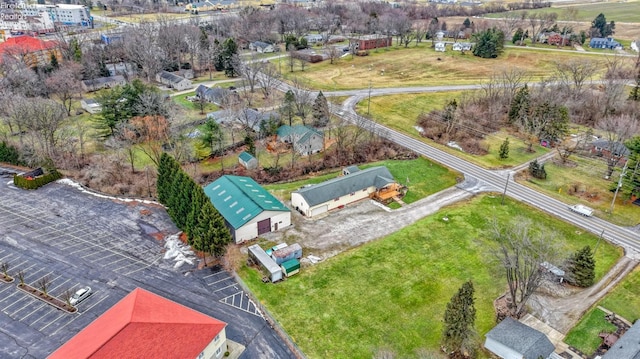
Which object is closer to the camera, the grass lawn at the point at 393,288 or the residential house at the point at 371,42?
the grass lawn at the point at 393,288

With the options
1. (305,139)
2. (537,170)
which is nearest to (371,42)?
(305,139)

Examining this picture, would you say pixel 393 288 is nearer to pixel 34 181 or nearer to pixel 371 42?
pixel 34 181

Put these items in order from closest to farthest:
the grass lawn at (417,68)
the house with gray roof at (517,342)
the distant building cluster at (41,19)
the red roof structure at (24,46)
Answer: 1. the house with gray roof at (517,342)
2. the red roof structure at (24,46)
3. the grass lawn at (417,68)
4. the distant building cluster at (41,19)

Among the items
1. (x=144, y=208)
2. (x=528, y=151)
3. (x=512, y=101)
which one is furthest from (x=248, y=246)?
(x=512, y=101)

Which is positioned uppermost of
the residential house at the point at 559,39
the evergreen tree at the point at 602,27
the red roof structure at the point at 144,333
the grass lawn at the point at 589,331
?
the evergreen tree at the point at 602,27

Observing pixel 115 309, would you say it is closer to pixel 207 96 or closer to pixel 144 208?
pixel 144 208

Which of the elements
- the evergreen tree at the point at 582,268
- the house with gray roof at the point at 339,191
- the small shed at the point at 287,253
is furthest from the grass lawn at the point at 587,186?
the small shed at the point at 287,253

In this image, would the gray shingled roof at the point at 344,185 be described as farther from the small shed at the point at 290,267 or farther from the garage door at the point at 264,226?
the small shed at the point at 290,267

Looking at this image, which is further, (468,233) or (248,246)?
(468,233)
